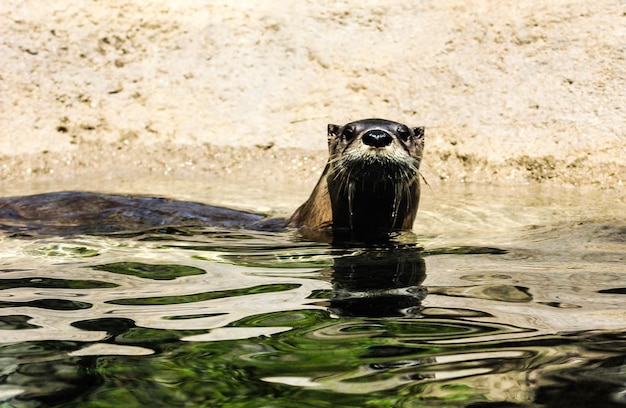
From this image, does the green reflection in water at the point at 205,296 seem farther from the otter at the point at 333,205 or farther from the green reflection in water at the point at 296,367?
the otter at the point at 333,205

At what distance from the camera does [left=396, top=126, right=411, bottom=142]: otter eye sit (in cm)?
380

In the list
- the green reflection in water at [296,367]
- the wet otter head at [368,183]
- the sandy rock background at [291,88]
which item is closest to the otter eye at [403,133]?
the wet otter head at [368,183]

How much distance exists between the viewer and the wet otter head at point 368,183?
352cm

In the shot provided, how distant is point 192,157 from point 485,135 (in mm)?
1923

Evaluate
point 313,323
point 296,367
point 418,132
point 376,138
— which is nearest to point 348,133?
point 376,138

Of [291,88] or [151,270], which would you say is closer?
[151,270]

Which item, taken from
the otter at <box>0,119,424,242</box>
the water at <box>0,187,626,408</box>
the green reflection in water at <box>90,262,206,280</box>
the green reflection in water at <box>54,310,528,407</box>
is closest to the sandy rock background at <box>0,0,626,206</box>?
the otter at <box>0,119,424,242</box>

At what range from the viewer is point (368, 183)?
12.3 ft

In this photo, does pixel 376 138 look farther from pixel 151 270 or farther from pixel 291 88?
pixel 291 88

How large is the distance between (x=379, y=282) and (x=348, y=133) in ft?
4.12

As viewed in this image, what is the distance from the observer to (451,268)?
289 centimetres

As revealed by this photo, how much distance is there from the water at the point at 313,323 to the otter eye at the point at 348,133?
0.51m

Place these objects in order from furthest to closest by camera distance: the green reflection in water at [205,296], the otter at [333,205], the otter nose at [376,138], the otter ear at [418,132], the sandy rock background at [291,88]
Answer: the sandy rock background at [291,88] < the otter ear at [418,132] < the otter at [333,205] < the otter nose at [376,138] < the green reflection in water at [205,296]

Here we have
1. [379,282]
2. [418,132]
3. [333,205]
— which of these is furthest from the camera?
[418,132]
